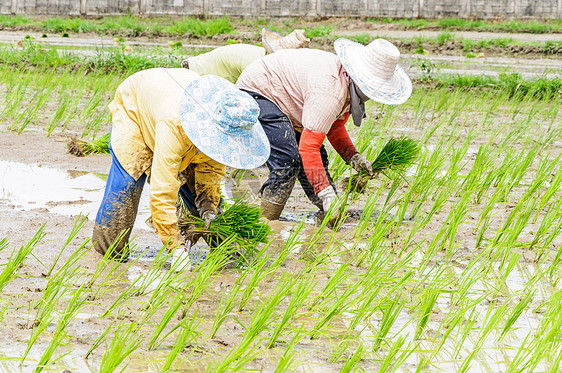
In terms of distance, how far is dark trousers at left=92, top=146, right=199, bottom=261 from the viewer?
3018 mm

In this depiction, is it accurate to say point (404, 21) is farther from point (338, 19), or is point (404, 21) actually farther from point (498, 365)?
point (498, 365)

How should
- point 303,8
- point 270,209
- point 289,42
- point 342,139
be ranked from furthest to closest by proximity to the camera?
point 303,8, point 289,42, point 342,139, point 270,209

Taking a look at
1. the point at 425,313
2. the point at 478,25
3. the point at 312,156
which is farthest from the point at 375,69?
the point at 478,25

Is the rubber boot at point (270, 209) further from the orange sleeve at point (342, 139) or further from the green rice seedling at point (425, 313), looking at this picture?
the green rice seedling at point (425, 313)

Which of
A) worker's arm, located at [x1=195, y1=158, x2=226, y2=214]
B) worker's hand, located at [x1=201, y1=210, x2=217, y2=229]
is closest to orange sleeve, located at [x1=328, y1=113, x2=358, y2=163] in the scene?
worker's arm, located at [x1=195, y1=158, x2=226, y2=214]

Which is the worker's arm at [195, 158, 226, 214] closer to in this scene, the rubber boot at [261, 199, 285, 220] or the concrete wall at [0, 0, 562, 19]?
the rubber boot at [261, 199, 285, 220]

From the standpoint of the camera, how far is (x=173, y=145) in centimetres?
270

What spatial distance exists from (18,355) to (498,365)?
1464 mm

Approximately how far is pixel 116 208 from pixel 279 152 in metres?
1.02

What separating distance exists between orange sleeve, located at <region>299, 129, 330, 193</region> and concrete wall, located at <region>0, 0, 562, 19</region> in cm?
1327

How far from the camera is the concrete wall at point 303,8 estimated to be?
16125 mm

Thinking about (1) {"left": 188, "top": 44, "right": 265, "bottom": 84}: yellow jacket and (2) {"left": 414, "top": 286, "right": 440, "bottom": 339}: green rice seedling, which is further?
(1) {"left": 188, "top": 44, "right": 265, "bottom": 84}: yellow jacket

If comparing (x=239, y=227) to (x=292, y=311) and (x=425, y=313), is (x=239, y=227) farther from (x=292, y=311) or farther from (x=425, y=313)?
(x=425, y=313)

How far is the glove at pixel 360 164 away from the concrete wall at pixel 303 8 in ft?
42.6
